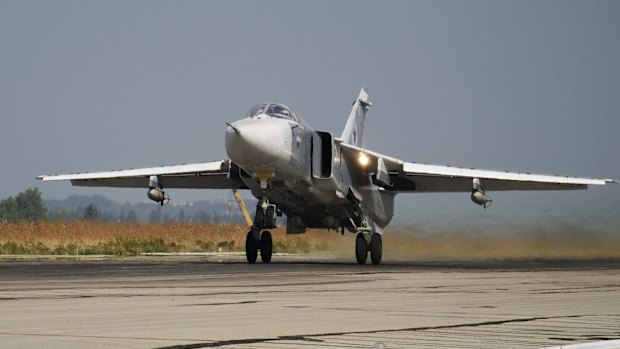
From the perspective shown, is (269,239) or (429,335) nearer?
(429,335)

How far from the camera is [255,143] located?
2556 cm

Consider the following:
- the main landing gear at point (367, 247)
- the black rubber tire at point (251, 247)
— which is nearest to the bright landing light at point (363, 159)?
the main landing gear at point (367, 247)

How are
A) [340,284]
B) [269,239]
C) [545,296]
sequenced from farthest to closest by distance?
1. [269,239]
2. [340,284]
3. [545,296]

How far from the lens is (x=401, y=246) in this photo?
126 feet

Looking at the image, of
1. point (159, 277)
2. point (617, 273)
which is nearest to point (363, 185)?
point (617, 273)

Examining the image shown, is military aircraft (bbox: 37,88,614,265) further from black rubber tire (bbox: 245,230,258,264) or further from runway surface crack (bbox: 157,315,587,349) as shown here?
runway surface crack (bbox: 157,315,587,349)

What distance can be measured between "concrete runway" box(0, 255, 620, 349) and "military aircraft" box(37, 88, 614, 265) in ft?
Result: 22.8

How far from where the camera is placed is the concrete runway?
30.2 ft

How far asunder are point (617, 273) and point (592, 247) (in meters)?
14.2

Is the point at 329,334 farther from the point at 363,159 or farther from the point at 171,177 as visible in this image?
the point at 171,177

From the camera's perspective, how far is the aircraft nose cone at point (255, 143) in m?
25.5

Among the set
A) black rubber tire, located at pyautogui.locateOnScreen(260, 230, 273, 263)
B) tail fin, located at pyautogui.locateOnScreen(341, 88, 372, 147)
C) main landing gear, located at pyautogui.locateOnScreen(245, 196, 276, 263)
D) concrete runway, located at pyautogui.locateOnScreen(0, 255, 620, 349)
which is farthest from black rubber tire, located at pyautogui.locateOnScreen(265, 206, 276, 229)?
tail fin, located at pyautogui.locateOnScreen(341, 88, 372, 147)

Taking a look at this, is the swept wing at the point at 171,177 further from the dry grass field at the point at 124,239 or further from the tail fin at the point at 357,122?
the dry grass field at the point at 124,239

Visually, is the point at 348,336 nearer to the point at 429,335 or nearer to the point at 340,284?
the point at 429,335
